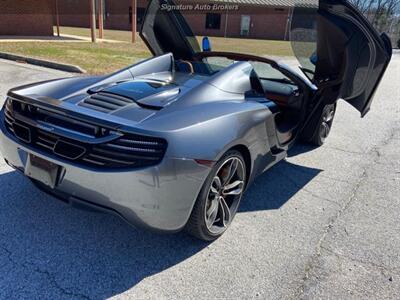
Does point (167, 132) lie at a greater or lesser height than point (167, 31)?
lesser

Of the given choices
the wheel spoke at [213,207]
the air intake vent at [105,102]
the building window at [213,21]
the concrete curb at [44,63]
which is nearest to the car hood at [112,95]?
the air intake vent at [105,102]

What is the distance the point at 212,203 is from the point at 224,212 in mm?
230

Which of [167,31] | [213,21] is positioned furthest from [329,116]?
[213,21]

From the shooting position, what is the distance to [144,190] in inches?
79.0

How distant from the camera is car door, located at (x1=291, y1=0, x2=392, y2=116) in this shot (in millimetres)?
3441

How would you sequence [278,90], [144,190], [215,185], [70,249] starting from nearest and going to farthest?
[144,190], [70,249], [215,185], [278,90]

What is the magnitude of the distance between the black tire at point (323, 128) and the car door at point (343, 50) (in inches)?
23.6

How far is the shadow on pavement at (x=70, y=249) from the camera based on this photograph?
213cm

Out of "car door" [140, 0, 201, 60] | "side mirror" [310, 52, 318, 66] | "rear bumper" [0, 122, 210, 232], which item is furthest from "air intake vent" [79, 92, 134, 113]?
"side mirror" [310, 52, 318, 66]

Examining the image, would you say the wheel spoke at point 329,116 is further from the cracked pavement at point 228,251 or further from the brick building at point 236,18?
the brick building at point 236,18

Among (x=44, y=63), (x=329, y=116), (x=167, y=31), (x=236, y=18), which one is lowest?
(x=236, y=18)

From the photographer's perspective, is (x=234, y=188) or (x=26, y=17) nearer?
(x=234, y=188)

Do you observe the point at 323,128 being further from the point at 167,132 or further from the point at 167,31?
the point at 167,132

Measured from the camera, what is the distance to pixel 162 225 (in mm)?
2150
